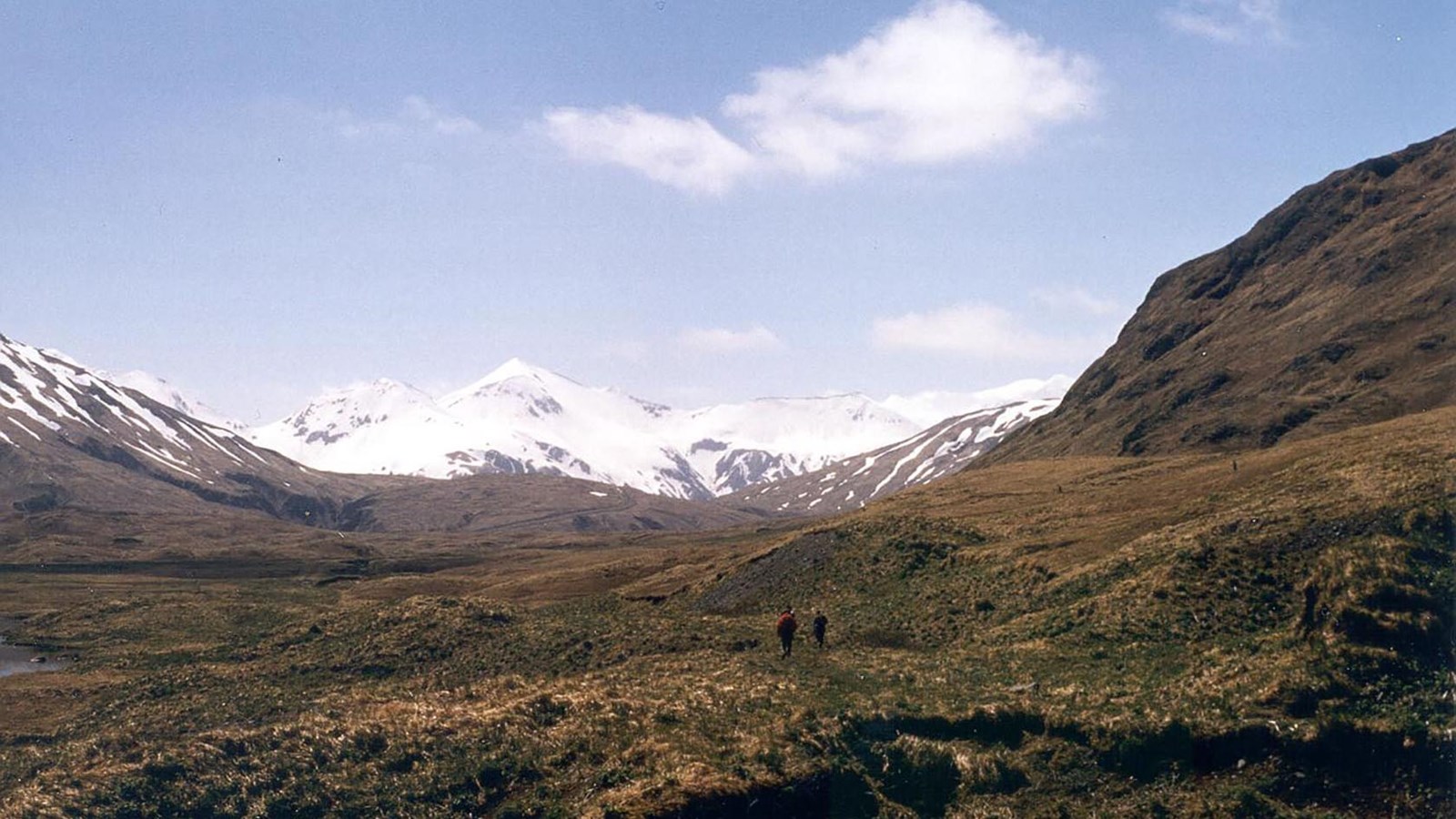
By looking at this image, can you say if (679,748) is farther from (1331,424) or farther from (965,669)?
(1331,424)

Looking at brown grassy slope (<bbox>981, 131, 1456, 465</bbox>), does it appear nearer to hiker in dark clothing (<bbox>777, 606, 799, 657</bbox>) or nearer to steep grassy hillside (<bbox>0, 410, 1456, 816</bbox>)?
steep grassy hillside (<bbox>0, 410, 1456, 816</bbox>)

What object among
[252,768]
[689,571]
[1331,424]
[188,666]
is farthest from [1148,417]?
[252,768]

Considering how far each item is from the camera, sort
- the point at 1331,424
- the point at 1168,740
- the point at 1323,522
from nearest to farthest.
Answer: the point at 1168,740 → the point at 1323,522 → the point at 1331,424

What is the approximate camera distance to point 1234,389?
441 ft

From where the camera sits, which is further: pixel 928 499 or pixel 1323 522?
pixel 928 499

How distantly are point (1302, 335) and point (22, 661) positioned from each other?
154 meters

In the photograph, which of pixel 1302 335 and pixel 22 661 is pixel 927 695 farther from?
pixel 1302 335

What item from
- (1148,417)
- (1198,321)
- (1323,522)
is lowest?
(1323,522)

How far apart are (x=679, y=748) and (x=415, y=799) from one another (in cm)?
871

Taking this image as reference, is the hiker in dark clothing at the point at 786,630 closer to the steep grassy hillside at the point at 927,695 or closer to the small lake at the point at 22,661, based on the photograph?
the steep grassy hillside at the point at 927,695

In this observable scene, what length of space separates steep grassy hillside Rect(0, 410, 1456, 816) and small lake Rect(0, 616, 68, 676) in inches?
371

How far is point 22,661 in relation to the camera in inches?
3265

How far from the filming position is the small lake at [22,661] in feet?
255

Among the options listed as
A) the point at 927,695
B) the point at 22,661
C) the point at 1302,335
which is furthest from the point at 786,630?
the point at 1302,335
